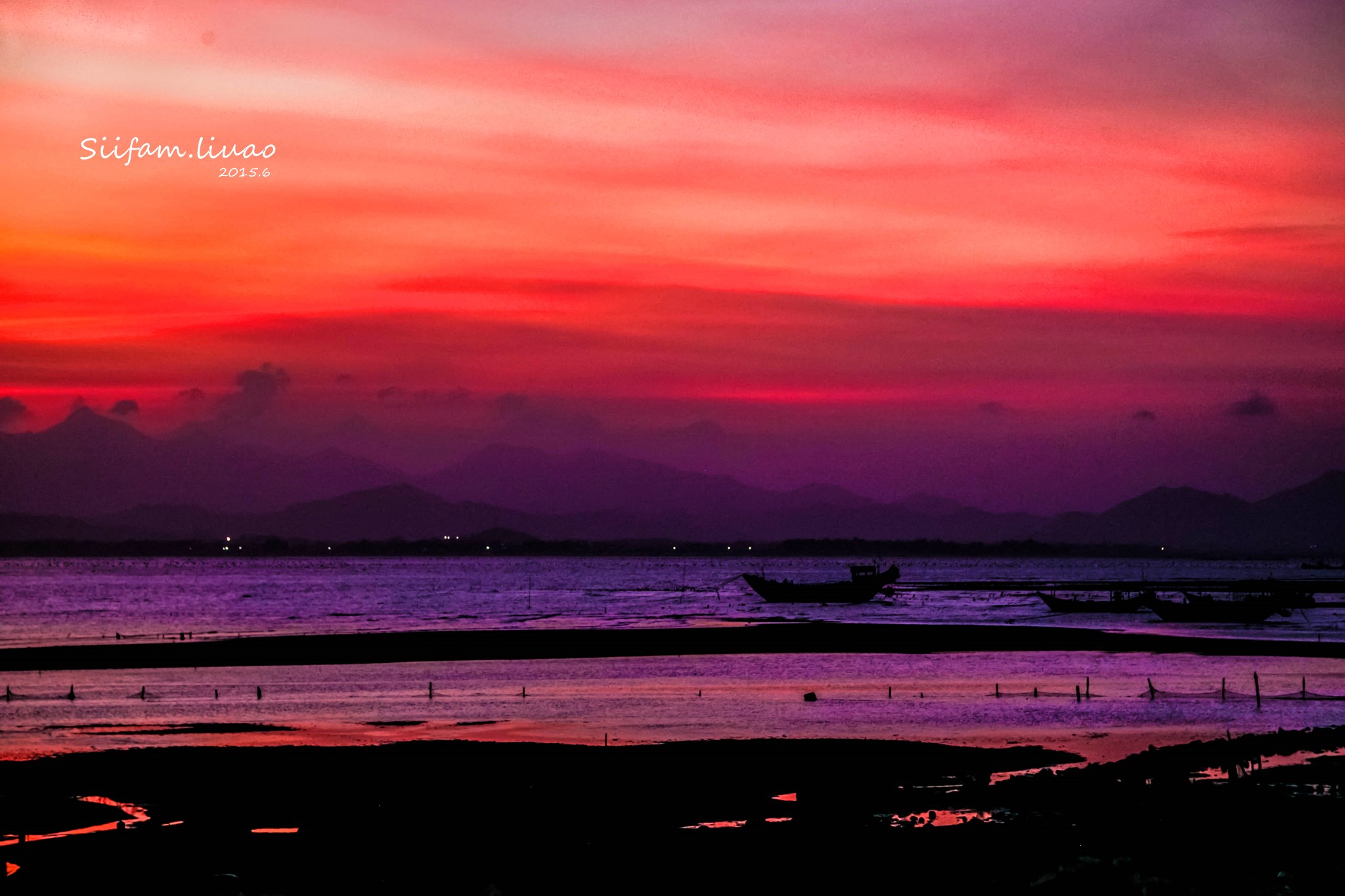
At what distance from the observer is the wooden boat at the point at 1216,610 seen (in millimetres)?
90125

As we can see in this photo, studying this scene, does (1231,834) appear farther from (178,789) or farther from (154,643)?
(154,643)

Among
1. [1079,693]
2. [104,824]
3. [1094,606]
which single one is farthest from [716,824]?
[1094,606]

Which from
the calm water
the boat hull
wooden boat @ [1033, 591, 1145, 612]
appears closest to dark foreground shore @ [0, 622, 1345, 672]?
the calm water

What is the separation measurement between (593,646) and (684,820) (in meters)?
44.5

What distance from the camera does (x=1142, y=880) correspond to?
55.1 ft

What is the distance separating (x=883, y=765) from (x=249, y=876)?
49.4ft

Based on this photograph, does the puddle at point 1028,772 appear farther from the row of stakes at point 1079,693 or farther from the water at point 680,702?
the row of stakes at point 1079,693

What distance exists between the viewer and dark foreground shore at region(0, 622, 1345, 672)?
62.3 metres

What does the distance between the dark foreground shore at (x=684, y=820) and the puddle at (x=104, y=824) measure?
0.33 metres

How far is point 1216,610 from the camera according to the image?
92375 mm

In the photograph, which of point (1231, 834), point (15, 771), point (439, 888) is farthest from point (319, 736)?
point (1231, 834)

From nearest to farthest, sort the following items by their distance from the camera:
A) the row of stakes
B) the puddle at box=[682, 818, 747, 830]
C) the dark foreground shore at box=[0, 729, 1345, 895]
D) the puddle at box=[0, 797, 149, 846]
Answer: the dark foreground shore at box=[0, 729, 1345, 895], the puddle at box=[0, 797, 149, 846], the puddle at box=[682, 818, 747, 830], the row of stakes

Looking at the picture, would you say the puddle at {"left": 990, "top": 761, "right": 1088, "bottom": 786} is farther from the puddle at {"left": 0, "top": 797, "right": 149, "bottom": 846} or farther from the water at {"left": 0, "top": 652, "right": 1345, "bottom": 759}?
the puddle at {"left": 0, "top": 797, "right": 149, "bottom": 846}

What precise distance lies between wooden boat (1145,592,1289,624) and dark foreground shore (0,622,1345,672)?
50.2 ft
